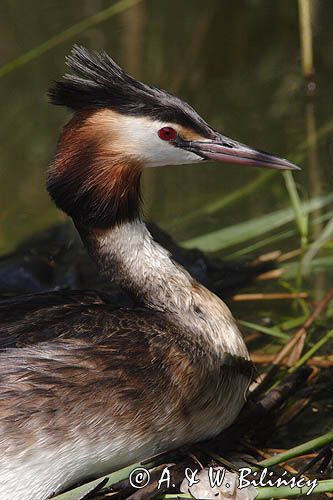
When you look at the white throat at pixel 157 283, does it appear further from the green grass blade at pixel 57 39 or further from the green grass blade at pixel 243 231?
the green grass blade at pixel 57 39

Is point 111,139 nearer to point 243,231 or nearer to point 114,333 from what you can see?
point 114,333

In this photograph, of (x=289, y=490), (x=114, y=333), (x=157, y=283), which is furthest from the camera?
(x=157, y=283)

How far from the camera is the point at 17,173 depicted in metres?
8.41

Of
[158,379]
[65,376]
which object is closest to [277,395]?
[158,379]

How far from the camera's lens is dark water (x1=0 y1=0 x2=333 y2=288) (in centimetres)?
769

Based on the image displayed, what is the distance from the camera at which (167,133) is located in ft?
16.3

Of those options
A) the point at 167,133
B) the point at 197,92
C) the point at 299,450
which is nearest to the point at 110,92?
the point at 167,133

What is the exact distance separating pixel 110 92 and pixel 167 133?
0.32 m

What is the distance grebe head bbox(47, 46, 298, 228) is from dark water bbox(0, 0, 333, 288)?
1938mm

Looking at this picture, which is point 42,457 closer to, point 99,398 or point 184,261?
point 99,398

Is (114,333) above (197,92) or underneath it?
underneath

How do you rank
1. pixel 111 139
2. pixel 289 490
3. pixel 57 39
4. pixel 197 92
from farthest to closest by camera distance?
pixel 197 92
pixel 57 39
pixel 111 139
pixel 289 490

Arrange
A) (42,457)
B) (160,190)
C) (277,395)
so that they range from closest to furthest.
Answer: (42,457) → (277,395) → (160,190)

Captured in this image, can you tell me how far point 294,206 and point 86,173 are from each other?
7.15 ft
